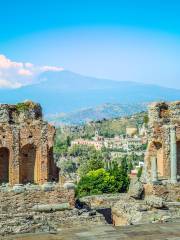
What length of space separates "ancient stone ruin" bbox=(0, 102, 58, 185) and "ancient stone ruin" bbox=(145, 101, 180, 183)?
279 inches

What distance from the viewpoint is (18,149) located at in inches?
1249

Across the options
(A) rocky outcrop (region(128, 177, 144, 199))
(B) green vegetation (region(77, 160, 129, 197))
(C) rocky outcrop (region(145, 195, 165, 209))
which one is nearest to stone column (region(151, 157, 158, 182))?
(A) rocky outcrop (region(128, 177, 144, 199))

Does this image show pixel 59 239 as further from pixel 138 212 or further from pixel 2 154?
pixel 2 154

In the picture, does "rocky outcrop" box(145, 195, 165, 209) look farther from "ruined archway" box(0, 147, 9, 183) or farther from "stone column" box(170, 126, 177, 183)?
"ruined archway" box(0, 147, 9, 183)

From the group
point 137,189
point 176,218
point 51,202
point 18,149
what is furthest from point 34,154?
point 176,218

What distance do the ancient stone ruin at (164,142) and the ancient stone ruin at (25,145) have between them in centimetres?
708

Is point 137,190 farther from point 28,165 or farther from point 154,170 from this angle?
point 28,165

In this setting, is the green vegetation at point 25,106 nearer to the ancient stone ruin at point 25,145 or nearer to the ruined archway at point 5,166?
the ancient stone ruin at point 25,145

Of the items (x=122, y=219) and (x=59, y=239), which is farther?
(x=122, y=219)

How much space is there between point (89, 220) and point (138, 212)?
3.66 m

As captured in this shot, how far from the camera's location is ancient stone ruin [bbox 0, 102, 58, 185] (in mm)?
31641

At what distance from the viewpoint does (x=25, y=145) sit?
106 ft

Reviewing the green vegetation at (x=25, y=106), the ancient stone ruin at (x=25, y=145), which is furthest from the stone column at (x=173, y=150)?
the green vegetation at (x=25, y=106)

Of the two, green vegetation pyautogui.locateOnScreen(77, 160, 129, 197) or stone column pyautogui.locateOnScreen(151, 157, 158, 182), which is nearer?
stone column pyautogui.locateOnScreen(151, 157, 158, 182)
